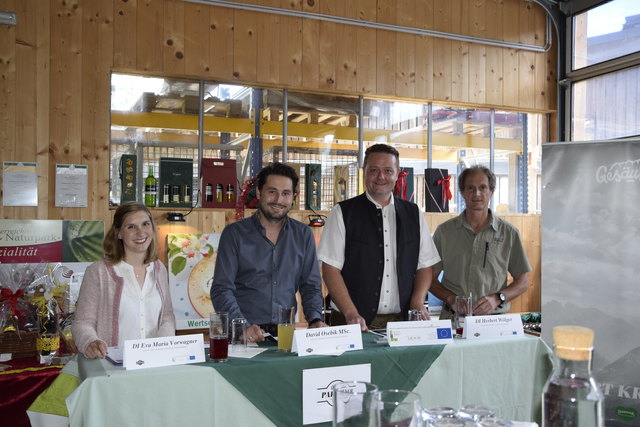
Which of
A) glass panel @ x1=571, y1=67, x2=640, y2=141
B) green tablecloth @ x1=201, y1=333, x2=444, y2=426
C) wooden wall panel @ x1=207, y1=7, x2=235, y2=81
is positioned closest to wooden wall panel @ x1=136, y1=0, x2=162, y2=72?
wooden wall panel @ x1=207, y1=7, x2=235, y2=81

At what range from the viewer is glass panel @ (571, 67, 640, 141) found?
6.25m

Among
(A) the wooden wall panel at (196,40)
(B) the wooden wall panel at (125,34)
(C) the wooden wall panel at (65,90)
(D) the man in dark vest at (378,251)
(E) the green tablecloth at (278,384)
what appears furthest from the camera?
(A) the wooden wall panel at (196,40)

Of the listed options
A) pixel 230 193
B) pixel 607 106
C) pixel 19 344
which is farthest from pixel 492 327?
pixel 607 106

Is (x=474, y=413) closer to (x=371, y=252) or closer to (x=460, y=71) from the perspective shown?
(x=371, y=252)

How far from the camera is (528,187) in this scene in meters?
6.86

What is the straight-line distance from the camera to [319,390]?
205 cm

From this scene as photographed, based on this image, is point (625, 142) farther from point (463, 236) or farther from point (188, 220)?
point (188, 220)

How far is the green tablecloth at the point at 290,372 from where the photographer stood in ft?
6.42

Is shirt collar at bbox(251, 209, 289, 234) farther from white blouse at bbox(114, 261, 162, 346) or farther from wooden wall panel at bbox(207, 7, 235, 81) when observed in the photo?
wooden wall panel at bbox(207, 7, 235, 81)

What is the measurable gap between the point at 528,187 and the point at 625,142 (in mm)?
3478

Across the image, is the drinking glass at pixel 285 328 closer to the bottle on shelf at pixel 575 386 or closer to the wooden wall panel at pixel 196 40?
the bottle on shelf at pixel 575 386

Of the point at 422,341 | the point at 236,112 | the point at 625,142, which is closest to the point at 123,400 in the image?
the point at 422,341

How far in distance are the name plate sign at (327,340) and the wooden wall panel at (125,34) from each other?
389 centimetres

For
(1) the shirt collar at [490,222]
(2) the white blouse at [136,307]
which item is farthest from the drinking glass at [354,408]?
(1) the shirt collar at [490,222]
